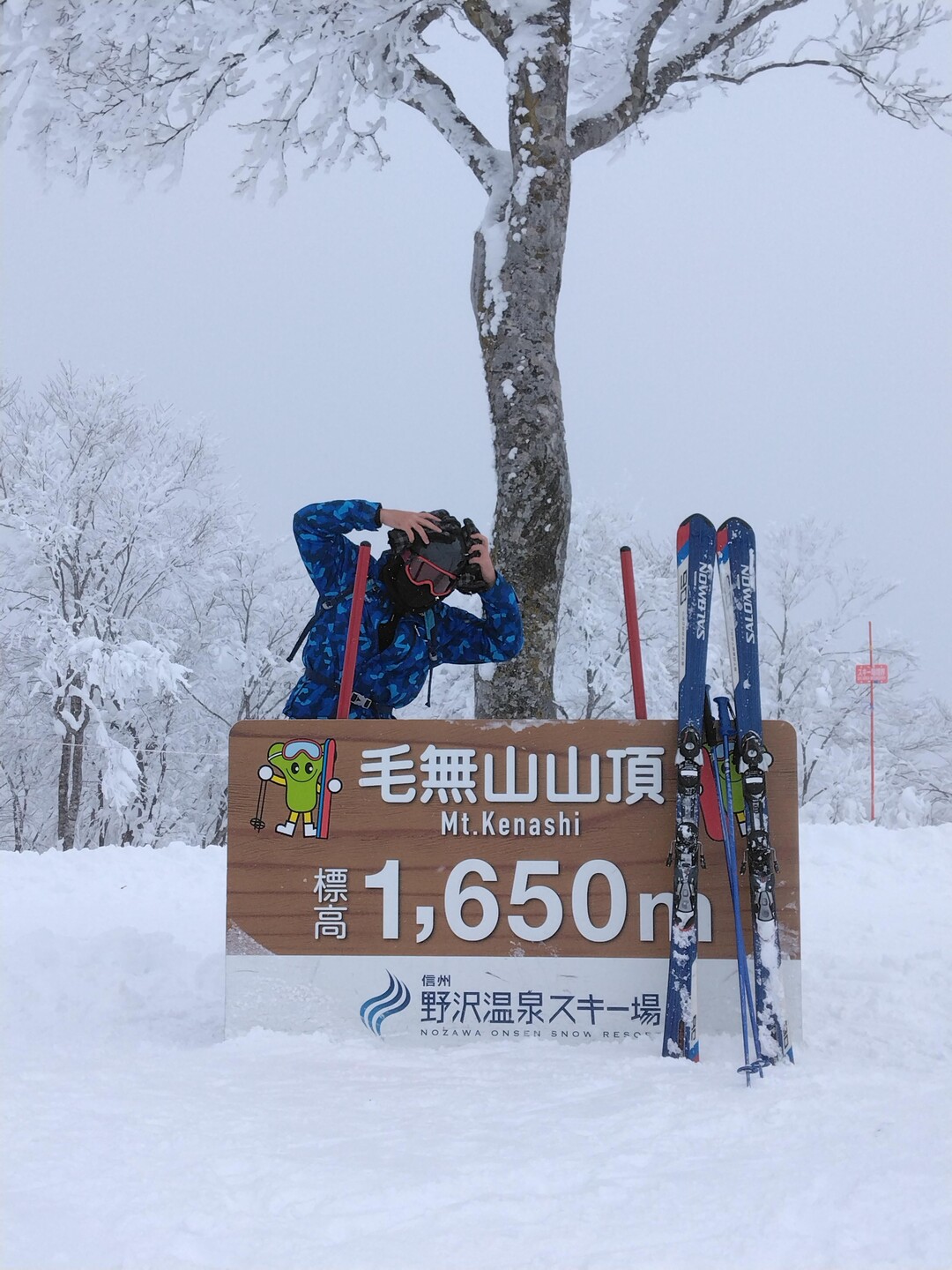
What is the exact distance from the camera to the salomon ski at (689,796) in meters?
2.76

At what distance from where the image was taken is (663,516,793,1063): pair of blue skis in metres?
2.74

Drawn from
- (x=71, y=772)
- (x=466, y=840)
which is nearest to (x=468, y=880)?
(x=466, y=840)

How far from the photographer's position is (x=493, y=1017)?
9.70 feet

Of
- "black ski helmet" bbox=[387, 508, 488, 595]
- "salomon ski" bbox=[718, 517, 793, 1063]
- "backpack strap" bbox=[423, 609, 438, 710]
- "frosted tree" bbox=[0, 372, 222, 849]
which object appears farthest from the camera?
"frosted tree" bbox=[0, 372, 222, 849]

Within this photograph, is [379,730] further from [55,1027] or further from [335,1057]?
[55,1027]

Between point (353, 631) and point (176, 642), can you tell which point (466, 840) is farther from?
point (176, 642)

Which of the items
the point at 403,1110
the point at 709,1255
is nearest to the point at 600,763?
the point at 403,1110

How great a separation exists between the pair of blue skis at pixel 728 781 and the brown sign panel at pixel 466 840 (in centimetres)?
14

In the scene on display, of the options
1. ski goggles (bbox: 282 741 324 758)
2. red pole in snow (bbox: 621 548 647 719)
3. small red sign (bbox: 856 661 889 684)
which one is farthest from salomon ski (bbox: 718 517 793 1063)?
small red sign (bbox: 856 661 889 684)

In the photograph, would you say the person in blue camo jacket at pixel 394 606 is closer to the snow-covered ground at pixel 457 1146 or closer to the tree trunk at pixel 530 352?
the snow-covered ground at pixel 457 1146

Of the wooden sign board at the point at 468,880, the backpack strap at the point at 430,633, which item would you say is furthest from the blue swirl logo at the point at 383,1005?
the backpack strap at the point at 430,633

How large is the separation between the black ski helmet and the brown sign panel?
626mm

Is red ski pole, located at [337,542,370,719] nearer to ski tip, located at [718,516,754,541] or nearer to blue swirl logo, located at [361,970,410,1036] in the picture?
blue swirl logo, located at [361,970,410,1036]

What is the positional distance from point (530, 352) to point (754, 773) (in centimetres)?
308
